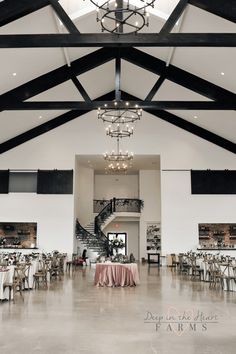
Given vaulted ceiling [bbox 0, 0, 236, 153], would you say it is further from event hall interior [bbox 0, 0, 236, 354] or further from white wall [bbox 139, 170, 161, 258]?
white wall [bbox 139, 170, 161, 258]

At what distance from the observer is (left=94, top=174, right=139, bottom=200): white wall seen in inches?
918

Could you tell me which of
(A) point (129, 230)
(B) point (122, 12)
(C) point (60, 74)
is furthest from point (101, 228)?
(B) point (122, 12)

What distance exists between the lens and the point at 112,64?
15008mm

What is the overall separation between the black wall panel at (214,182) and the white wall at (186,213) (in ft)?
0.77

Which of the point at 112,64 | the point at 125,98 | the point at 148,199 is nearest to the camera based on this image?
the point at 112,64

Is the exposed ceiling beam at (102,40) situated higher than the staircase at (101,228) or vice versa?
the exposed ceiling beam at (102,40)

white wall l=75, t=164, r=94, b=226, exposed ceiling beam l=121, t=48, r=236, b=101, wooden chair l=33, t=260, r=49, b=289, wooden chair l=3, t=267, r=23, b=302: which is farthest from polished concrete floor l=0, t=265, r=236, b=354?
white wall l=75, t=164, r=94, b=226

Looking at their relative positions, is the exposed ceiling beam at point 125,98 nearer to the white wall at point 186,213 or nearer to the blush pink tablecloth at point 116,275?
the white wall at point 186,213

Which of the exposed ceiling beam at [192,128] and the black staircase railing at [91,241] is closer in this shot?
the exposed ceiling beam at [192,128]

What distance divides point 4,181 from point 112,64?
7.42 metres

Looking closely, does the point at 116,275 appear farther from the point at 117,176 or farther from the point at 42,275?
the point at 117,176

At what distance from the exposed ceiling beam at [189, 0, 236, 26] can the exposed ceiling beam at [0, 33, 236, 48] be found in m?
0.76

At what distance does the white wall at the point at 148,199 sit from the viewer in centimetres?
2144

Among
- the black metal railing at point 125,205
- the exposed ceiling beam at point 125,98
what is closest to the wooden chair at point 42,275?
the exposed ceiling beam at point 125,98
